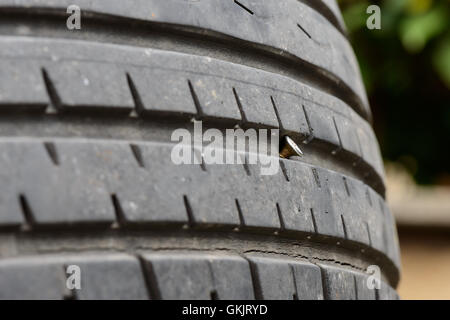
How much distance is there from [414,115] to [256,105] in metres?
2.44

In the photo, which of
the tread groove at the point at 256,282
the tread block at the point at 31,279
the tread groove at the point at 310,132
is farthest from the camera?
the tread groove at the point at 310,132

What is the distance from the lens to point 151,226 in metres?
0.56

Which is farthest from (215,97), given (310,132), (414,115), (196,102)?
(414,115)

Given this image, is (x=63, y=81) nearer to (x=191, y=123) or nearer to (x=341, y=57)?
(x=191, y=123)

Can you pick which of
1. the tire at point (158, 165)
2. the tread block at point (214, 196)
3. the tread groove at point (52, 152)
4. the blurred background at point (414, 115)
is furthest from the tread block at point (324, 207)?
A: the blurred background at point (414, 115)

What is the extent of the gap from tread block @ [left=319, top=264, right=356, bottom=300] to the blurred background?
188 cm

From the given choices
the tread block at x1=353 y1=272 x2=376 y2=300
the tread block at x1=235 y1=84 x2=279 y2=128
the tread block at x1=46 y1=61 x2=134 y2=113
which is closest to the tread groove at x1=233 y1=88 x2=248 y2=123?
the tread block at x1=235 y1=84 x2=279 y2=128

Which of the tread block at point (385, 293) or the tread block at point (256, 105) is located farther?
the tread block at point (385, 293)

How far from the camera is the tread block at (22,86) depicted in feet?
1.73

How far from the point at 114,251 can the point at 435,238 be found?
2.84 m

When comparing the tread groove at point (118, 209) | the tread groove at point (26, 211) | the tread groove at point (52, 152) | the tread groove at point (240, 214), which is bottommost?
the tread groove at point (26, 211)

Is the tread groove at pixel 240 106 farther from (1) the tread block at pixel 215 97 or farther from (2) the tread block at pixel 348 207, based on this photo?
(2) the tread block at pixel 348 207
